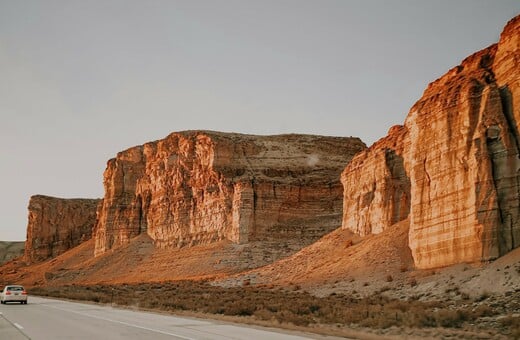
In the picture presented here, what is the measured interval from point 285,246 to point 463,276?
47.3 metres

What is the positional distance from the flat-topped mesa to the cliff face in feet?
131

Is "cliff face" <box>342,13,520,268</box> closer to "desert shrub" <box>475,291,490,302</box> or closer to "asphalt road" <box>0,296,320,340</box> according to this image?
"desert shrub" <box>475,291,490,302</box>

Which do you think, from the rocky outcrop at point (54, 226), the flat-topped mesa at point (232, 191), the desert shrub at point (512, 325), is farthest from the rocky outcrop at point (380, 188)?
the rocky outcrop at point (54, 226)

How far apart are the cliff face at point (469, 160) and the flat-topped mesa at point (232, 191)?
131ft

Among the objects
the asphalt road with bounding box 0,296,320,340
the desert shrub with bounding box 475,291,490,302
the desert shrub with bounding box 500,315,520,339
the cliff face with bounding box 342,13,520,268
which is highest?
the cliff face with bounding box 342,13,520,268

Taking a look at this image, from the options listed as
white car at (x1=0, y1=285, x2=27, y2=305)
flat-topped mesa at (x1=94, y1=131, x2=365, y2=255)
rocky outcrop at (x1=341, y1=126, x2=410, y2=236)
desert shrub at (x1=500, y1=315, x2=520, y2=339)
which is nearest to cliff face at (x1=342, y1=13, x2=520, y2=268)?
rocky outcrop at (x1=341, y1=126, x2=410, y2=236)

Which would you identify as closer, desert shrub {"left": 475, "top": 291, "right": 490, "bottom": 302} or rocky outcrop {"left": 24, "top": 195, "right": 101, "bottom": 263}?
desert shrub {"left": 475, "top": 291, "right": 490, "bottom": 302}

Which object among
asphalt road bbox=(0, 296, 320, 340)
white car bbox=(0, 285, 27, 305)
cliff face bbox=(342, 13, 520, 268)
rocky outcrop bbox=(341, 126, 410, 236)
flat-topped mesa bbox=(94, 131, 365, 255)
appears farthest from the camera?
flat-topped mesa bbox=(94, 131, 365, 255)

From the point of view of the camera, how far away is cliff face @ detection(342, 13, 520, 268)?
3138 centimetres

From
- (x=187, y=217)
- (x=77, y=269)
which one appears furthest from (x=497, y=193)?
(x=77, y=269)

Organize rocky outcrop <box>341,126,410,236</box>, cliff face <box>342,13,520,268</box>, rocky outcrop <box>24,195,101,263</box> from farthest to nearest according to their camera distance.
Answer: rocky outcrop <box>24,195,101,263</box>, rocky outcrop <box>341,126,410,236</box>, cliff face <box>342,13,520,268</box>

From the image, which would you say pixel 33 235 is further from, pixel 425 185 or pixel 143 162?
pixel 425 185

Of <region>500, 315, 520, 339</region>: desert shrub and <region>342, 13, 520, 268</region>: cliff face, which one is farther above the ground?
<region>342, 13, 520, 268</region>: cliff face

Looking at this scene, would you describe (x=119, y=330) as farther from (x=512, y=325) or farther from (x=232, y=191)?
(x=232, y=191)
